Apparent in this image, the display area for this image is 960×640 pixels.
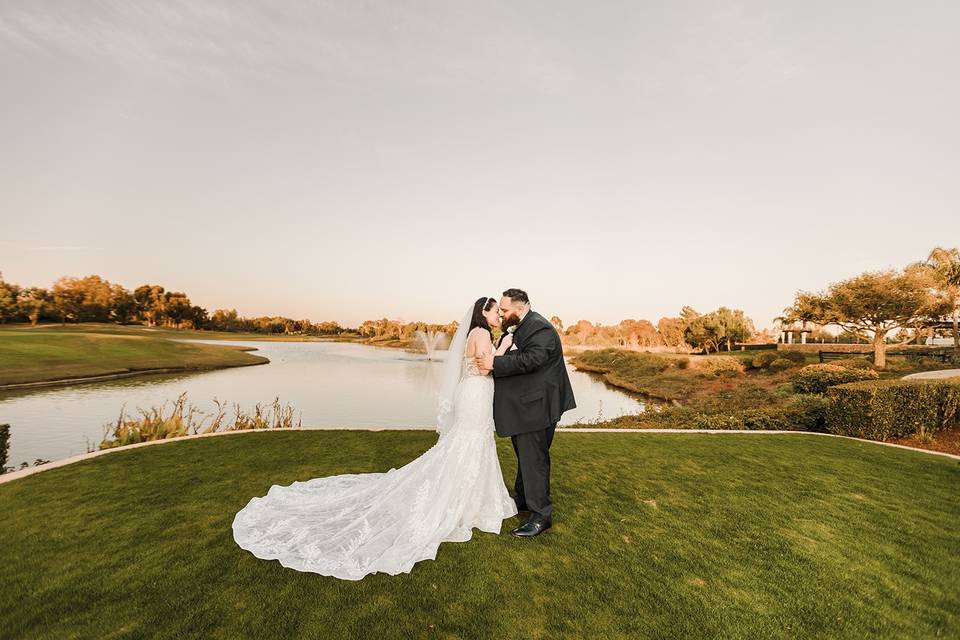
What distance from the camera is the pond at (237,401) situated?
44.3ft

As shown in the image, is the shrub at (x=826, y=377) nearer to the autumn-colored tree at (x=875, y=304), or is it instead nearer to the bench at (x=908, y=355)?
the autumn-colored tree at (x=875, y=304)

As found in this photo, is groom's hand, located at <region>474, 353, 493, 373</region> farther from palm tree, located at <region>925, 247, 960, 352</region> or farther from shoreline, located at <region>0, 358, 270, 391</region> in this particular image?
palm tree, located at <region>925, 247, 960, 352</region>

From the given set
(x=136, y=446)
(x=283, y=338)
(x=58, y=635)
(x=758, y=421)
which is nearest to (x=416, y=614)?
(x=58, y=635)

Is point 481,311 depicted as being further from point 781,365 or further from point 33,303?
point 33,303

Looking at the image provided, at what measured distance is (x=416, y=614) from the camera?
2998 millimetres

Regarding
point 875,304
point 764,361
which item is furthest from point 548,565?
point 764,361

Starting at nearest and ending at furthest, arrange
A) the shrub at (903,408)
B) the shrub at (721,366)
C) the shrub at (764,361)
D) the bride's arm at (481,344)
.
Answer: the bride's arm at (481,344), the shrub at (903,408), the shrub at (721,366), the shrub at (764,361)

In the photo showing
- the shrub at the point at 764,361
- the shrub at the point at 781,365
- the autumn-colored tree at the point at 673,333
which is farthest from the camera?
the autumn-colored tree at the point at 673,333

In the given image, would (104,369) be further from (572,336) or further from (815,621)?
(572,336)

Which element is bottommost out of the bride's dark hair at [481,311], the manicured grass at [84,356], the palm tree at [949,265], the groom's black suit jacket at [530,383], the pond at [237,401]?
the pond at [237,401]

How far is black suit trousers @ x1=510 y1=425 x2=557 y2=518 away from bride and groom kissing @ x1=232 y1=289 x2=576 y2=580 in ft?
0.03

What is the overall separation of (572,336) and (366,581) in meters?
95.0

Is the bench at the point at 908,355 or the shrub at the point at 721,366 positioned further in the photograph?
the shrub at the point at 721,366

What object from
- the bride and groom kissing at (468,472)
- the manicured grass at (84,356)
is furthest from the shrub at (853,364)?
the manicured grass at (84,356)
